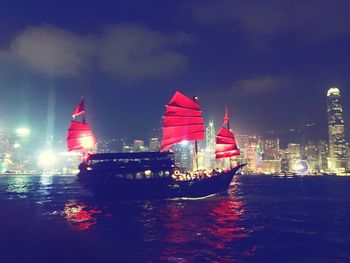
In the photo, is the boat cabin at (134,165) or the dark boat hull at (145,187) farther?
the boat cabin at (134,165)

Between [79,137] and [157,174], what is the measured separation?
1061 inches

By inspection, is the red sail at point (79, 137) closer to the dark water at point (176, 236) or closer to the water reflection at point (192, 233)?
the dark water at point (176, 236)

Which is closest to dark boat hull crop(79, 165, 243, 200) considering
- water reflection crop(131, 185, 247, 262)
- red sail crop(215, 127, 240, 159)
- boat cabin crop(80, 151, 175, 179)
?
boat cabin crop(80, 151, 175, 179)

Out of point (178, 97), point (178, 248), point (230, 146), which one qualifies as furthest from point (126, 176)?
point (178, 248)

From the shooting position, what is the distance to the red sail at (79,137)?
2876 inches

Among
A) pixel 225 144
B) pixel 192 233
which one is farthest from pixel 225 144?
pixel 192 233

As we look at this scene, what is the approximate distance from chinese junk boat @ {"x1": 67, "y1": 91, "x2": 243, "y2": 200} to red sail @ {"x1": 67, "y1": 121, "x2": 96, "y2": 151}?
42.4 ft

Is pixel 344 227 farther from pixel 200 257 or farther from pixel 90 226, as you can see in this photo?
pixel 90 226

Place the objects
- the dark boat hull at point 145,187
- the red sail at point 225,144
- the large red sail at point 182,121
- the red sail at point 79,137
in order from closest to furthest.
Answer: the dark boat hull at point 145,187 < the large red sail at point 182,121 < the red sail at point 225,144 < the red sail at point 79,137

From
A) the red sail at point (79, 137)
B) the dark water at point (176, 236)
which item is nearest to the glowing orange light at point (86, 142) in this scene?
the red sail at point (79, 137)

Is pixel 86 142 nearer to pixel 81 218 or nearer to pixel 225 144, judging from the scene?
pixel 225 144

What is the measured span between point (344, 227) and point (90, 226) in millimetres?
24747

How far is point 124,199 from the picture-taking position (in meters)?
55.6

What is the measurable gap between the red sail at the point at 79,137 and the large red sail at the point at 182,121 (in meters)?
19.9
